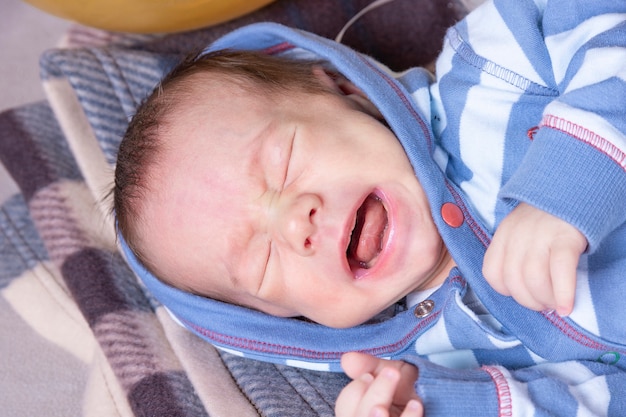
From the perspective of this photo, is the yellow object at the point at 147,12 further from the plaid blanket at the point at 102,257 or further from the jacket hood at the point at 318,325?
the jacket hood at the point at 318,325

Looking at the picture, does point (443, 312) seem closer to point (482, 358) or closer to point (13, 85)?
point (482, 358)

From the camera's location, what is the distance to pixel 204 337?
1.11m

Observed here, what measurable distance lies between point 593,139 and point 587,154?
2 centimetres

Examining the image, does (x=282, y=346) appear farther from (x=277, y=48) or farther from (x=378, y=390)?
(x=277, y=48)

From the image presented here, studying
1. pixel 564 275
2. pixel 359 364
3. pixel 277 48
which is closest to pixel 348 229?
pixel 359 364

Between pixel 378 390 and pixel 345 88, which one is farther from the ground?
pixel 345 88

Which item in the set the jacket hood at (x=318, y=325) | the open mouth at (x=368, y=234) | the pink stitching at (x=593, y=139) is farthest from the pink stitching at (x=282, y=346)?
the pink stitching at (x=593, y=139)

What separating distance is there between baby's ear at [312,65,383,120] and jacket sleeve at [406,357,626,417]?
358mm

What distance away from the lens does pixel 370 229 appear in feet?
3.17

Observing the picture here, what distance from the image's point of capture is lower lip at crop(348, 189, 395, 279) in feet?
2.99

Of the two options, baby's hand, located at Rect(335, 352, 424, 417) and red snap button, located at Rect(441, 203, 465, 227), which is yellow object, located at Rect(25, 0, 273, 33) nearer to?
red snap button, located at Rect(441, 203, 465, 227)

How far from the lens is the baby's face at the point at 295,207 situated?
91 cm

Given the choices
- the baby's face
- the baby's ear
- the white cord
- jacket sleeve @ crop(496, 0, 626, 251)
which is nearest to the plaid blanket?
the white cord

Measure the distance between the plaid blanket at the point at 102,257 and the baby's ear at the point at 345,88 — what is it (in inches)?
10.7
